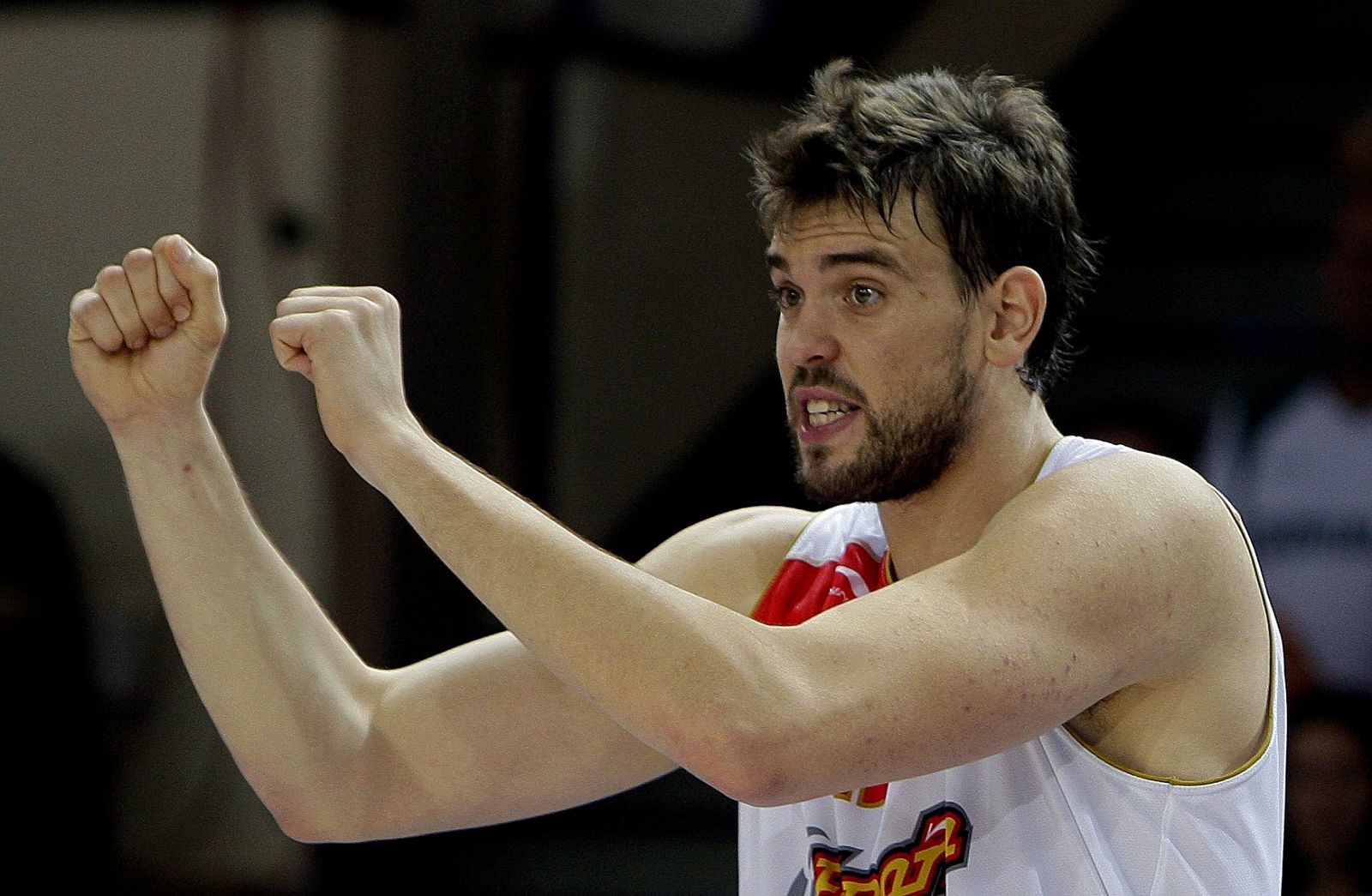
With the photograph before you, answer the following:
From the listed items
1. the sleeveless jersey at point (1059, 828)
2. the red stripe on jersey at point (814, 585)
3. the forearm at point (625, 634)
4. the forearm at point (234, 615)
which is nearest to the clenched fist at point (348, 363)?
the forearm at point (625, 634)

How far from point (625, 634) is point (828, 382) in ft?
1.63

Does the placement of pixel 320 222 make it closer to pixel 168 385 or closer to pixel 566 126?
pixel 566 126

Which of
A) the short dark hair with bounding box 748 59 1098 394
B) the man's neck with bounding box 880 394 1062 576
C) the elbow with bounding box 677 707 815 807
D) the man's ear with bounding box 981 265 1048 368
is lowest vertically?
the elbow with bounding box 677 707 815 807

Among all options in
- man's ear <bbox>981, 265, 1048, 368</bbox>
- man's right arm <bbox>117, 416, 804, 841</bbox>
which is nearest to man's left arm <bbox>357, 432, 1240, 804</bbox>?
man's ear <bbox>981, 265, 1048, 368</bbox>

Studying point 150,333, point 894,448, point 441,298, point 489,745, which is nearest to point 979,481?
point 894,448

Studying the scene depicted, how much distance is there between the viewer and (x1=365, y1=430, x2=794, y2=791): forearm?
1.65 meters

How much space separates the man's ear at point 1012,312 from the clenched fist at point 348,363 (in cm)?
69

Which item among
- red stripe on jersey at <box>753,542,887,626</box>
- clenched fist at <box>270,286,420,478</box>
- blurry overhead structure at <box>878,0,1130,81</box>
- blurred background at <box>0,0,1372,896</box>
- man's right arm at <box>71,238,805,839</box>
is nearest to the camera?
clenched fist at <box>270,286,420,478</box>

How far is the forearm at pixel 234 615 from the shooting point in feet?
6.97

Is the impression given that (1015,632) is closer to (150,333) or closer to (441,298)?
(150,333)

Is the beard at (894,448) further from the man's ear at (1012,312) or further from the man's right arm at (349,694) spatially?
the man's right arm at (349,694)

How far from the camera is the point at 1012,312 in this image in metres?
2.07

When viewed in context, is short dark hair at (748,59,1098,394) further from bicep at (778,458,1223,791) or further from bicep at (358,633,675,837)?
bicep at (358,633,675,837)

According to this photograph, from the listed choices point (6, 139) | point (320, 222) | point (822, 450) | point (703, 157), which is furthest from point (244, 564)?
point (703, 157)
